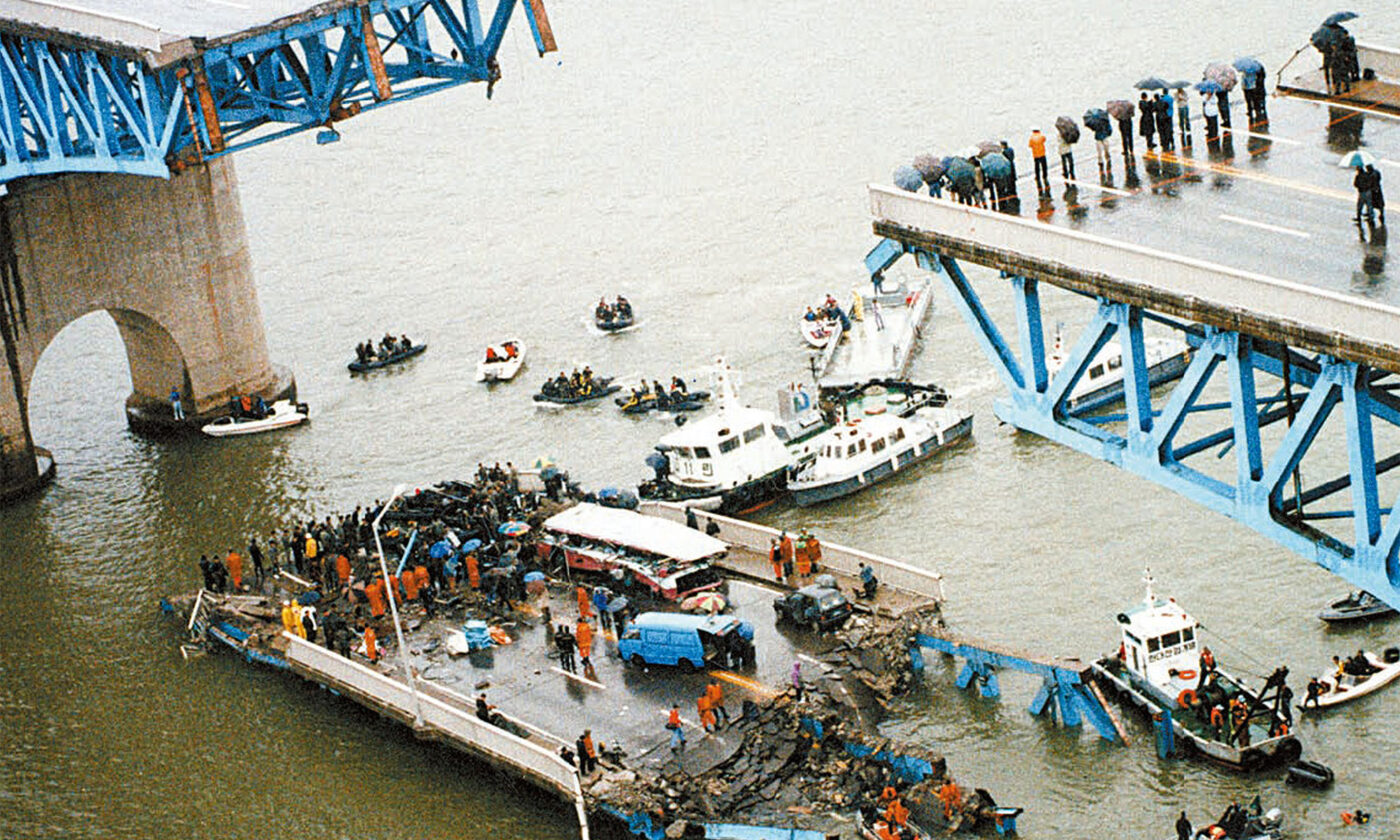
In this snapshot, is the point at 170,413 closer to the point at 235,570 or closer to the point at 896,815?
the point at 235,570

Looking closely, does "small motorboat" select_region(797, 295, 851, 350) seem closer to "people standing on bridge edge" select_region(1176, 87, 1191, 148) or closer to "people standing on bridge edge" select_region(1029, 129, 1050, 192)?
"people standing on bridge edge" select_region(1176, 87, 1191, 148)

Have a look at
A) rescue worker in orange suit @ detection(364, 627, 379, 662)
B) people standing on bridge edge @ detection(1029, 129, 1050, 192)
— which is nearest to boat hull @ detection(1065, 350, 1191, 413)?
rescue worker in orange suit @ detection(364, 627, 379, 662)

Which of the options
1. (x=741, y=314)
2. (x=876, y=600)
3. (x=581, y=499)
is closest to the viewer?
(x=876, y=600)

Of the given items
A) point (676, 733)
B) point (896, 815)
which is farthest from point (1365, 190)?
point (676, 733)

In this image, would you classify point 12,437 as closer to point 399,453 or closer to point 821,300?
point 399,453

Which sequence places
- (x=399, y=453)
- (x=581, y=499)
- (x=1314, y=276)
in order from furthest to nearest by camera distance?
(x=399, y=453)
(x=581, y=499)
(x=1314, y=276)

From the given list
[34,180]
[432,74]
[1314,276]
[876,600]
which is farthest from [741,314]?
[1314,276]
